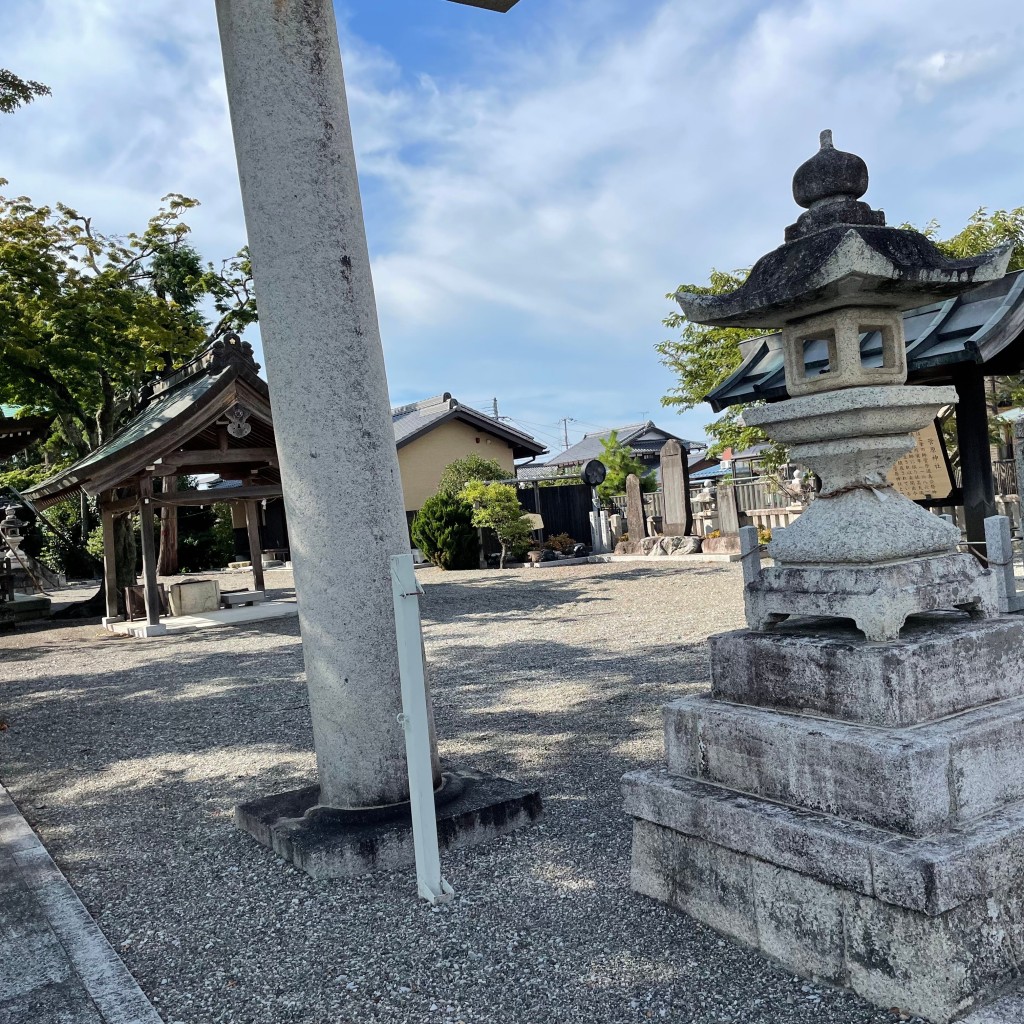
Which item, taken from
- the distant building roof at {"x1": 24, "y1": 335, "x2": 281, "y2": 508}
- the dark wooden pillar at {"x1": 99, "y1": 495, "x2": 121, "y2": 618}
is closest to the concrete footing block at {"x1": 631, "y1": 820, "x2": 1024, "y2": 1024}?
the distant building roof at {"x1": 24, "y1": 335, "x2": 281, "y2": 508}

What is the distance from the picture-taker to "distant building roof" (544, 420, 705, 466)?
38.7m

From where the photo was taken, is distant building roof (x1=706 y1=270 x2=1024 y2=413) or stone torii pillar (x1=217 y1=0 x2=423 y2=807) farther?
distant building roof (x1=706 y1=270 x2=1024 y2=413)

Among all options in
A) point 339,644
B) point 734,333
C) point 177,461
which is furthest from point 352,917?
point 734,333

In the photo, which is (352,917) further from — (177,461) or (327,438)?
(177,461)

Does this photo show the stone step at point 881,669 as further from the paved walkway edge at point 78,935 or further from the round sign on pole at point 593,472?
the round sign on pole at point 593,472

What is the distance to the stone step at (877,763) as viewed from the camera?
7.79ft

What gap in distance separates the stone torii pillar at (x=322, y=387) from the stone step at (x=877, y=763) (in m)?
1.35

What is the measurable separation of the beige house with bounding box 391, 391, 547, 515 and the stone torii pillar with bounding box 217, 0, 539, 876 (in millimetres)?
23343

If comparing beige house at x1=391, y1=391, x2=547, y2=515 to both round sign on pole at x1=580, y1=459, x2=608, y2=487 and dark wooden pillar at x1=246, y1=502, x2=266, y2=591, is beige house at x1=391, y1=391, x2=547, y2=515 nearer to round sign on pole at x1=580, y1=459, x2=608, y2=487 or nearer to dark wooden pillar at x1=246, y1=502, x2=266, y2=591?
round sign on pole at x1=580, y1=459, x2=608, y2=487

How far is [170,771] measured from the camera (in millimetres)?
5320

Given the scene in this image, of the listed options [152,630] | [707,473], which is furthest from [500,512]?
[707,473]

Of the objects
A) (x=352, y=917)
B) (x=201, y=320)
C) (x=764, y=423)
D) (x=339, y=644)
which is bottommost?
(x=352, y=917)

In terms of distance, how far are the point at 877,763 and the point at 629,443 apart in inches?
1467

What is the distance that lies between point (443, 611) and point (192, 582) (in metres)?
4.28
